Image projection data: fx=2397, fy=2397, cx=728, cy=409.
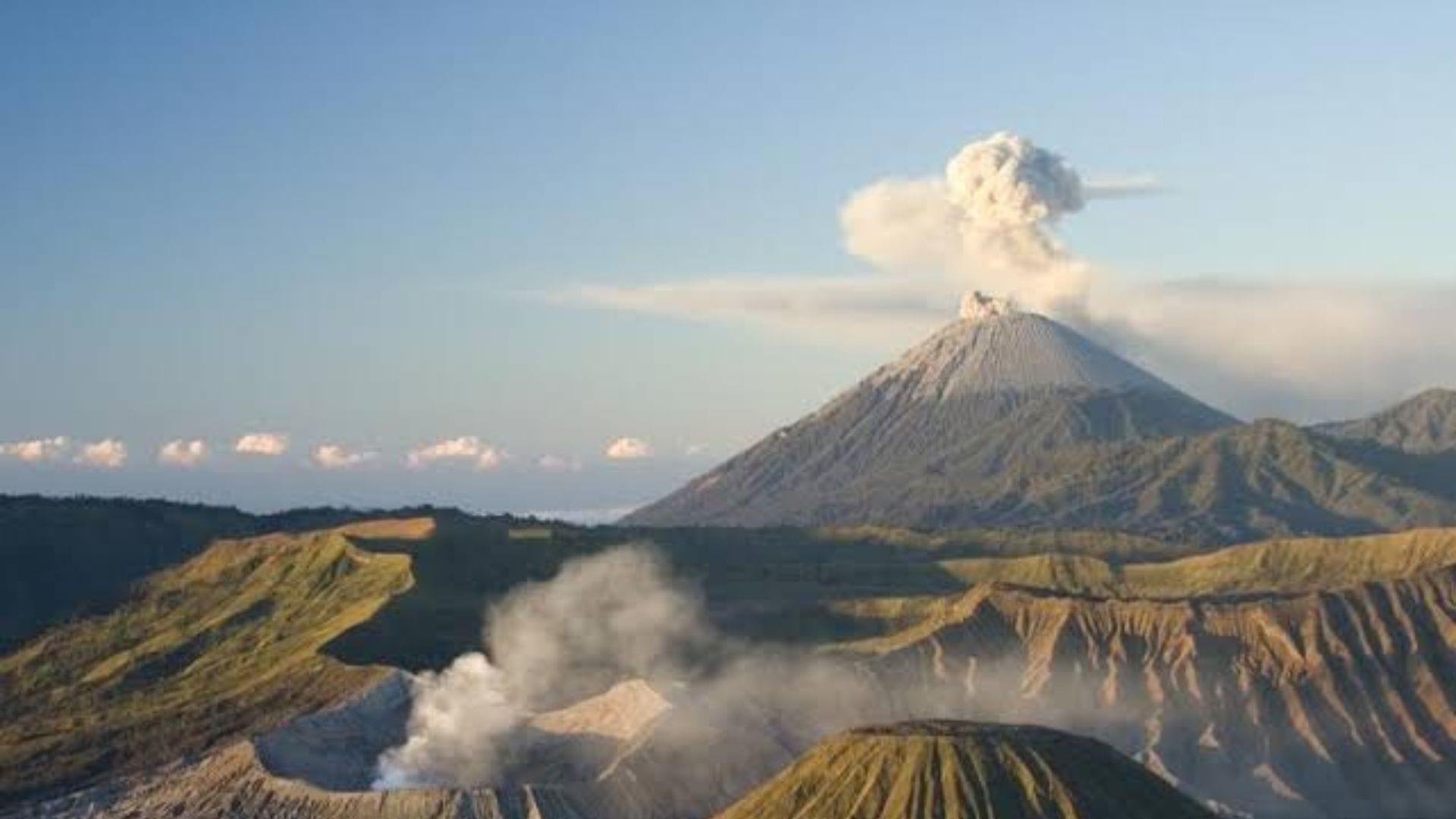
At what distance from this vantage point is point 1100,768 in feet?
543

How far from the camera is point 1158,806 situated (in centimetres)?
16300

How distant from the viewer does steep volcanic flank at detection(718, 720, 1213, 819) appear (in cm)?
15825

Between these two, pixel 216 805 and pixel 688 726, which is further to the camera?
pixel 688 726

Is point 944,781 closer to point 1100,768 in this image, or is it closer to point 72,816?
point 1100,768

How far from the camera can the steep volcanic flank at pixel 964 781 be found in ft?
519

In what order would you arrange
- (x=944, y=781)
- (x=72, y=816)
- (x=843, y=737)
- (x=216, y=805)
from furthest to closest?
(x=72, y=816), (x=216, y=805), (x=843, y=737), (x=944, y=781)

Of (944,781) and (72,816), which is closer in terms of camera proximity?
(944,781)

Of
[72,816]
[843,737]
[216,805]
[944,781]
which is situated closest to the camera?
[944,781]

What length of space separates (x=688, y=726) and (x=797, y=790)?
34.3 meters

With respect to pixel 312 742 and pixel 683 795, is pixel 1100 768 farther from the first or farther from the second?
pixel 312 742

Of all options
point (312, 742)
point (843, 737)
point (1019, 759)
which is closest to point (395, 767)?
point (312, 742)

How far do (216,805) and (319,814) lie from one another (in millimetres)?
14670

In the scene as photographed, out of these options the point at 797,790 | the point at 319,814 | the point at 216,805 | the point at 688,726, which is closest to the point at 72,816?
the point at 216,805

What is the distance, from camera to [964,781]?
524 feet
